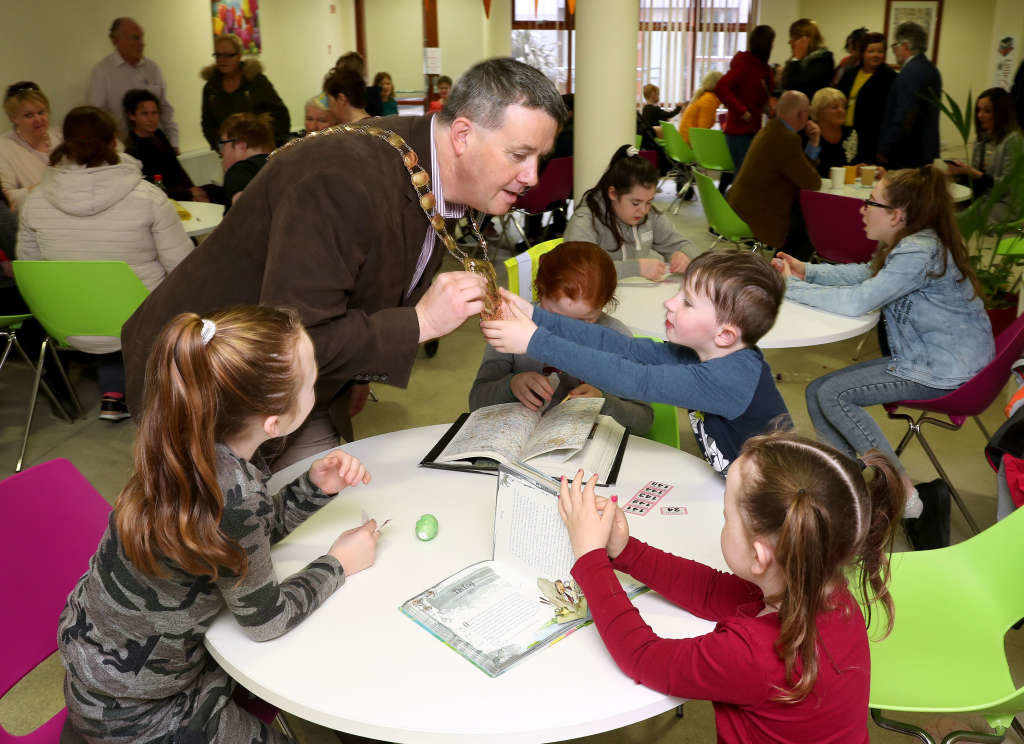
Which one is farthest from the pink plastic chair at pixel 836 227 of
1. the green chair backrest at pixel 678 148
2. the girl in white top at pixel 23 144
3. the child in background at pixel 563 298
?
the girl in white top at pixel 23 144

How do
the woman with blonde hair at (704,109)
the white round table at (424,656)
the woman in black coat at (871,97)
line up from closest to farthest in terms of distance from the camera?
the white round table at (424,656) < the woman in black coat at (871,97) < the woman with blonde hair at (704,109)

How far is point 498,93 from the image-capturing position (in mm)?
1651

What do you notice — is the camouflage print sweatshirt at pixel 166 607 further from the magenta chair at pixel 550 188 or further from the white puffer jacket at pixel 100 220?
the magenta chair at pixel 550 188

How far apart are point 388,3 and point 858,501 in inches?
450

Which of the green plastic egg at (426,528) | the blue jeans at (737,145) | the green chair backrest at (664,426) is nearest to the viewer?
the green plastic egg at (426,528)

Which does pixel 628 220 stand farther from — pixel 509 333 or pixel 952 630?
pixel 952 630

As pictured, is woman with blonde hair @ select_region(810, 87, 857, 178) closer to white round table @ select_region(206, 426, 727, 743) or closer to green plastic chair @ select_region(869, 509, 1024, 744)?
green plastic chair @ select_region(869, 509, 1024, 744)

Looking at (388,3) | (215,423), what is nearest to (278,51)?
(388,3)

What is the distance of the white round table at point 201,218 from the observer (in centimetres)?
407

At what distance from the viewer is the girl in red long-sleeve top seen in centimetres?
114

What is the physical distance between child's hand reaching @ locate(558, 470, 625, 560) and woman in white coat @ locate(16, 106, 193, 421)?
286 cm

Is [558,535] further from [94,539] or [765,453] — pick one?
[94,539]

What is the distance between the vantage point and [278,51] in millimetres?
8852

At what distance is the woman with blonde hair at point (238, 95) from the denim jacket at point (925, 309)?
4580 millimetres
